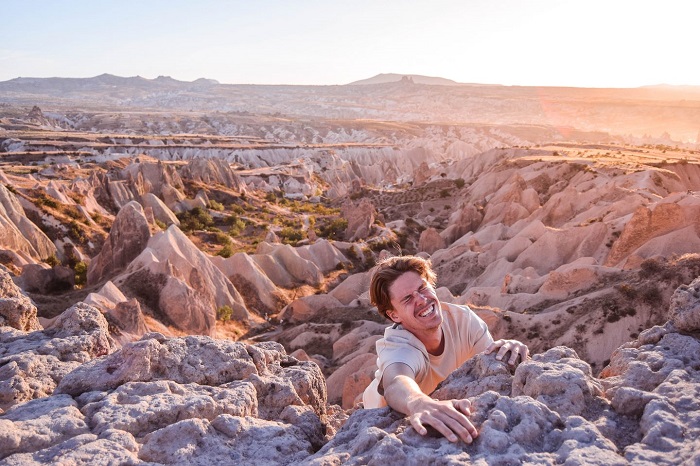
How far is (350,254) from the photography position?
3422cm

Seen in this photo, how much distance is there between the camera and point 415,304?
430 centimetres

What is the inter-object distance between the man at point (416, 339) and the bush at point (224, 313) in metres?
18.3

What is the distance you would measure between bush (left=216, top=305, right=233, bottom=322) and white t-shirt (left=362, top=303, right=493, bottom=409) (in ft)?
59.6

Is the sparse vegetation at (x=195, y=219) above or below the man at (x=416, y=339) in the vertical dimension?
below

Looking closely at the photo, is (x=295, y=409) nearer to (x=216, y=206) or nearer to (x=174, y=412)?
(x=174, y=412)

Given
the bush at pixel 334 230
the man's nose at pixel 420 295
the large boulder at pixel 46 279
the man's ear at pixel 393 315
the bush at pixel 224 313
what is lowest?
the bush at pixel 224 313

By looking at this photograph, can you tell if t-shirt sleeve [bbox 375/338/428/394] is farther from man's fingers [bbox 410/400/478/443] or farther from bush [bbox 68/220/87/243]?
bush [bbox 68/220/87/243]

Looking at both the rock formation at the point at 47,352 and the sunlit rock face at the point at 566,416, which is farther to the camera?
the rock formation at the point at 47,352

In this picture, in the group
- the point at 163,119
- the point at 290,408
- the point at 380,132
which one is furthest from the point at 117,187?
the point at 163,119

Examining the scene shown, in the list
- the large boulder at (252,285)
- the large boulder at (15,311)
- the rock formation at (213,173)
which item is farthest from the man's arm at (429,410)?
the rock formation at (213,173)

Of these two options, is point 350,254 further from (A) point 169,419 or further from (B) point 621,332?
(A) point 169,419

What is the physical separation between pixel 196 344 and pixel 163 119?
145884 millimetres

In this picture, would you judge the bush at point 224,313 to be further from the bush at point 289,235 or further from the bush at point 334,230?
the bush at point 334,230

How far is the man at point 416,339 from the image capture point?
13.1 feet
